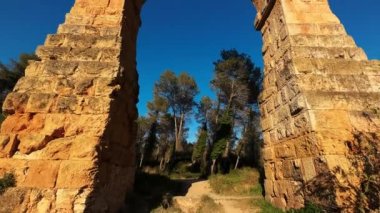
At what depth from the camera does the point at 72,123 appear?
3.29 m

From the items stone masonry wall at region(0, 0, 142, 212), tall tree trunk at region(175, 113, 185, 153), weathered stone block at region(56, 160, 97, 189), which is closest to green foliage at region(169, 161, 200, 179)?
tall tree trunk at region(175, 113, 185, 153)

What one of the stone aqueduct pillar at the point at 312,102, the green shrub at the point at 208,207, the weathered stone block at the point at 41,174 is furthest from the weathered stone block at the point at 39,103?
the stone aqueduct pillar at the point at 312,102

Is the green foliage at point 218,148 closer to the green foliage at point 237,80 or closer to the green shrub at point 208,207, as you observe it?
the green foliage at point 237,80

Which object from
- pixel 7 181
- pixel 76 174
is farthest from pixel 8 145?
pixel 76 174

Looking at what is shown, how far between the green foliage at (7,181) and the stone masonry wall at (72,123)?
66mm

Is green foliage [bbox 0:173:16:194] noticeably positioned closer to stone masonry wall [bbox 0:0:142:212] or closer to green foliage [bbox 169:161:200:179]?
stone masonry wall [bbox 0:0:142:212]

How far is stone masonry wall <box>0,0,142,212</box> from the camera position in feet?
9.61

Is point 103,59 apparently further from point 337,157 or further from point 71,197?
point 337,157

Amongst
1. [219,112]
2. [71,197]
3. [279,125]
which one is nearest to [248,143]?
[219,112]

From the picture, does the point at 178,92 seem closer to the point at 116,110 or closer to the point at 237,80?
the point at 237,80

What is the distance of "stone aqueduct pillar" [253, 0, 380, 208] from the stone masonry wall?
3221mm

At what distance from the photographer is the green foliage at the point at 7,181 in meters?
2.85

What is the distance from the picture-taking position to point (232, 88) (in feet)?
69.8

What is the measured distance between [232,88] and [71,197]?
19462 mm
